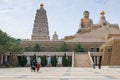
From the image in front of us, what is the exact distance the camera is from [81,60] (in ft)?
197

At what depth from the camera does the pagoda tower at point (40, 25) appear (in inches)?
4048

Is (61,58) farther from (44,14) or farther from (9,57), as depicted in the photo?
(44,14)

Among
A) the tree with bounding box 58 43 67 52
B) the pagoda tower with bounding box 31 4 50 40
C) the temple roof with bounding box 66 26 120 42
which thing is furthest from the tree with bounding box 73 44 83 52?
the pagoda tower with bounding box 31 4 50 40

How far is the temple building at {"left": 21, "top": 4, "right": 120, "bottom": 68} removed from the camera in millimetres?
60725

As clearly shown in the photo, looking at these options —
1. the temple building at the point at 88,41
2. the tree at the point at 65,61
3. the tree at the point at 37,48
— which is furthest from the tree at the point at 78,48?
the tree at the point at 65,61

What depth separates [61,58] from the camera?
63.2 m

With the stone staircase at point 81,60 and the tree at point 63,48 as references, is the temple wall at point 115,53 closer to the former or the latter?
the stone staircase at point 81,60

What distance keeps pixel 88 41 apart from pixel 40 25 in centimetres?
2963

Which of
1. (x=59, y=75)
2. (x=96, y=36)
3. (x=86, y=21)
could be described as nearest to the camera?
(x=59, y=75)

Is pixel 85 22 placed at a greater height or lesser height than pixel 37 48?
greater

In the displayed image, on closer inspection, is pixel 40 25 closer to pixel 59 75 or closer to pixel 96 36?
pixel 96 36

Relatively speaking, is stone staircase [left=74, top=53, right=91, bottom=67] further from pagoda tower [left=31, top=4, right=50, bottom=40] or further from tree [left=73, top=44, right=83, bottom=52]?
pagoda tower [left=31, top=4, right=50, bottom=40]

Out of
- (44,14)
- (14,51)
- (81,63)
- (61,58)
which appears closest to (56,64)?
(61,58)

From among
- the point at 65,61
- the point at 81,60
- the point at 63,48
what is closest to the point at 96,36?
the point at 63,48
